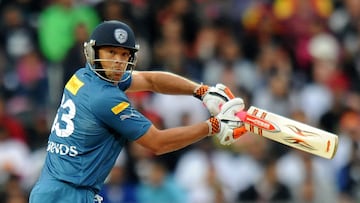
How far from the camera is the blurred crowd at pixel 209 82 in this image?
37.8ft

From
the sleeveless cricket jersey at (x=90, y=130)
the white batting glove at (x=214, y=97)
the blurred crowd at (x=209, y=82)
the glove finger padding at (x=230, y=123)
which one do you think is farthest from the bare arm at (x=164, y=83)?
the blurred crowd at (x=209, y=82)

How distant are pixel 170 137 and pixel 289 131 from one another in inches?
35.0

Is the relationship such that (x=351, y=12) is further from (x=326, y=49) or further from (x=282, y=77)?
(x=282, y=77)

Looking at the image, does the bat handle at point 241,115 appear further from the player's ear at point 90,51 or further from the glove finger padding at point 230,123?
the player's ear at point 90,51

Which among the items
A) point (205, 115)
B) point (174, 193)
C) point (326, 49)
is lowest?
point (174, 193)

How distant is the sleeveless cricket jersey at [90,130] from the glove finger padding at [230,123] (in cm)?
54

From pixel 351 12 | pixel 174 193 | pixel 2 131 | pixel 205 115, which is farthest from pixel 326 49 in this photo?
pixel 2 131

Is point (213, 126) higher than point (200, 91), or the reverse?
point (200, 91)

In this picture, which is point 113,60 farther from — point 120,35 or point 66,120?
point 66,120

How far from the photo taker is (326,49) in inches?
534

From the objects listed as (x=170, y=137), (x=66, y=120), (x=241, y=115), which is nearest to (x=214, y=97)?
(x=241, y=115)

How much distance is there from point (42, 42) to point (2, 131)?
5.91ft

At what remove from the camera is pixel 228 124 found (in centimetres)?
761

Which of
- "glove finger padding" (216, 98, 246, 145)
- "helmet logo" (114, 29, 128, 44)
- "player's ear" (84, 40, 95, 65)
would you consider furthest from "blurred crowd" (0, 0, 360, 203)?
"helmet logo" (114, 29, 128, 44)
